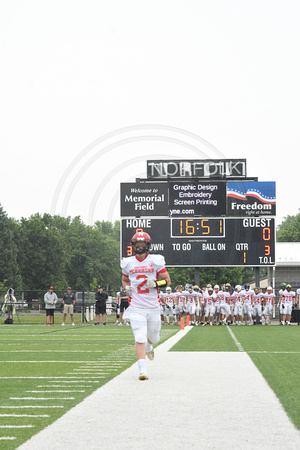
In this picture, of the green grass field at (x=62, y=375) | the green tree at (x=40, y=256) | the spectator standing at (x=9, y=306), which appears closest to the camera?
the green grass field at (x=62, y=375)

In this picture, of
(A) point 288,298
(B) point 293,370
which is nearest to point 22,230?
(A) point 288,298

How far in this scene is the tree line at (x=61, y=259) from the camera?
235 ft

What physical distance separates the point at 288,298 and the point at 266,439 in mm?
28186

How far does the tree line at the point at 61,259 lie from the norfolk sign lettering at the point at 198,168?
106 feet

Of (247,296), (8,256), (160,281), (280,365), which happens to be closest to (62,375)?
(160,281)

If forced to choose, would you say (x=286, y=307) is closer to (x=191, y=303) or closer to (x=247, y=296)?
(x=247, y=296)

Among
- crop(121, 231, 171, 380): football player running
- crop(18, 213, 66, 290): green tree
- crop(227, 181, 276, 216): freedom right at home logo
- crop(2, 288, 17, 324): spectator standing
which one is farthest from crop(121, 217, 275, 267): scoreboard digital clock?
crop(18, 213, 66, 290): green tree

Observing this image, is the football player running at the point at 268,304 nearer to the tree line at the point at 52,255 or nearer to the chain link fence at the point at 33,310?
the chain link fence at the point at 33,310

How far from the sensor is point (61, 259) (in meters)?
79.3

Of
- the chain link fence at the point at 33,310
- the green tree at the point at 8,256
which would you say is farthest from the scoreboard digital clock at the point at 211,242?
the green tree at the point at 8,256

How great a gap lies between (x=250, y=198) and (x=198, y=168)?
141 inches

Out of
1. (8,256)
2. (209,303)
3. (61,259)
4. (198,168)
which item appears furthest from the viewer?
(61,259)

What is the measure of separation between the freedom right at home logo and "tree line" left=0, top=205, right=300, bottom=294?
35.5 meters

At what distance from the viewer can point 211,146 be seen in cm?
4619
